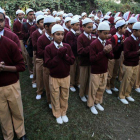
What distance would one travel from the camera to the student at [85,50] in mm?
3588

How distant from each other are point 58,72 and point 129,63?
212 centimetres

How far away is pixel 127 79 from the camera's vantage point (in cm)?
400

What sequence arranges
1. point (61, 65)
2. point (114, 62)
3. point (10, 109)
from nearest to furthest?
1. point (10, 109)
2. point (61, 65)
3. point (114, 62)

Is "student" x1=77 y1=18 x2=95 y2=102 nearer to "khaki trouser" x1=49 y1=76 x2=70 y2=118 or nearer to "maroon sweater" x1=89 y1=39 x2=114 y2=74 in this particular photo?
"maroon sweater" x1=89 y1=39 x2=114 y2=74

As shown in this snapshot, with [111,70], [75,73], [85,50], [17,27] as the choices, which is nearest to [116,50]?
[111,70]

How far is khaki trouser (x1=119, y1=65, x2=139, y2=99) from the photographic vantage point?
3.92 metres

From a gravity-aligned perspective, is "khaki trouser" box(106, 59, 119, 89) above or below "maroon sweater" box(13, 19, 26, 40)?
below

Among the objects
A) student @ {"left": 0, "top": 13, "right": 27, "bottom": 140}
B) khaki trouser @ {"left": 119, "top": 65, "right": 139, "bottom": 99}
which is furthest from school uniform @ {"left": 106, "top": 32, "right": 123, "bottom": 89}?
student @ {"left": 0, "top": 13, "right": 27, "bottom": 140}

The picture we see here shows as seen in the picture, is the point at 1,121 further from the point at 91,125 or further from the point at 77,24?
the point at 77,24

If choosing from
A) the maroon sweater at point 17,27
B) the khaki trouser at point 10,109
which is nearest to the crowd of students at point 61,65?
the khaki trouser at point 10,109

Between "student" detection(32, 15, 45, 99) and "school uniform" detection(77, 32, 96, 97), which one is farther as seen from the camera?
"student" detection(32, 15, 45, 99)

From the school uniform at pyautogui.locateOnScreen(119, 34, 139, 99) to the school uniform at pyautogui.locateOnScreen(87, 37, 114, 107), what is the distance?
679 millimetres

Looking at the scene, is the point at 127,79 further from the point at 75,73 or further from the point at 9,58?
the point at 9,58

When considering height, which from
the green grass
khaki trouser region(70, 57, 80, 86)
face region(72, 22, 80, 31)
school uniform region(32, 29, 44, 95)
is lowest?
the green grass
